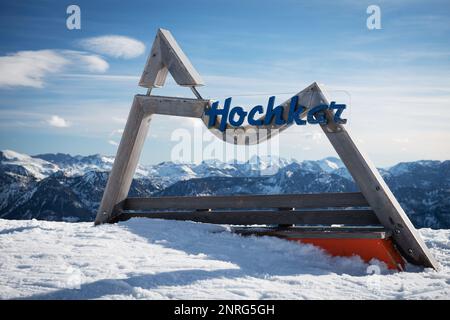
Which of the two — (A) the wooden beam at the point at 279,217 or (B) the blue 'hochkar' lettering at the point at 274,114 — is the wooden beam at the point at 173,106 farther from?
(A) the wooden beam at the point at 279,217

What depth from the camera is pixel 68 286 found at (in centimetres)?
628

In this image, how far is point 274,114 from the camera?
10180mm

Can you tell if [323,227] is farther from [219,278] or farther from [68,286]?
[68,286]

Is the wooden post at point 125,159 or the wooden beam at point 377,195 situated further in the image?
the wooden post at point 125,159

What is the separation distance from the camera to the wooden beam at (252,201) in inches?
377

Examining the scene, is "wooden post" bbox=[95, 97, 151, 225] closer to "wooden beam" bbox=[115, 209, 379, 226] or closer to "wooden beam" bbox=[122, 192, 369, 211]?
"wooden beam" bbox=[122, 192, 369, 211]

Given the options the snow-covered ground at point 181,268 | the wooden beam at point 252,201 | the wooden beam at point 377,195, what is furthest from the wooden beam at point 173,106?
the wooden beam at point 377,195

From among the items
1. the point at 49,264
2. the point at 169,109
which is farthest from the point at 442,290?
the point at 169,109

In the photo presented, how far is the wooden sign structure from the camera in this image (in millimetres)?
9180

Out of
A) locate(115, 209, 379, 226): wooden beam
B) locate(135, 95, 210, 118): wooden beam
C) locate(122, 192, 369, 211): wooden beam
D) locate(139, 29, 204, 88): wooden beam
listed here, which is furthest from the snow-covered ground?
locate(139, 29, 204, 88): wooden beam

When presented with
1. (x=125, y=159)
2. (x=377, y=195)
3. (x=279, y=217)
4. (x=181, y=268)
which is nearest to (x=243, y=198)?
(x=279, y=217)

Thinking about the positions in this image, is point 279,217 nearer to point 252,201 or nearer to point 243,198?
point 252,201

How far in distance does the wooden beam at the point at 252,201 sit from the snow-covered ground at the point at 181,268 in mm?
662
